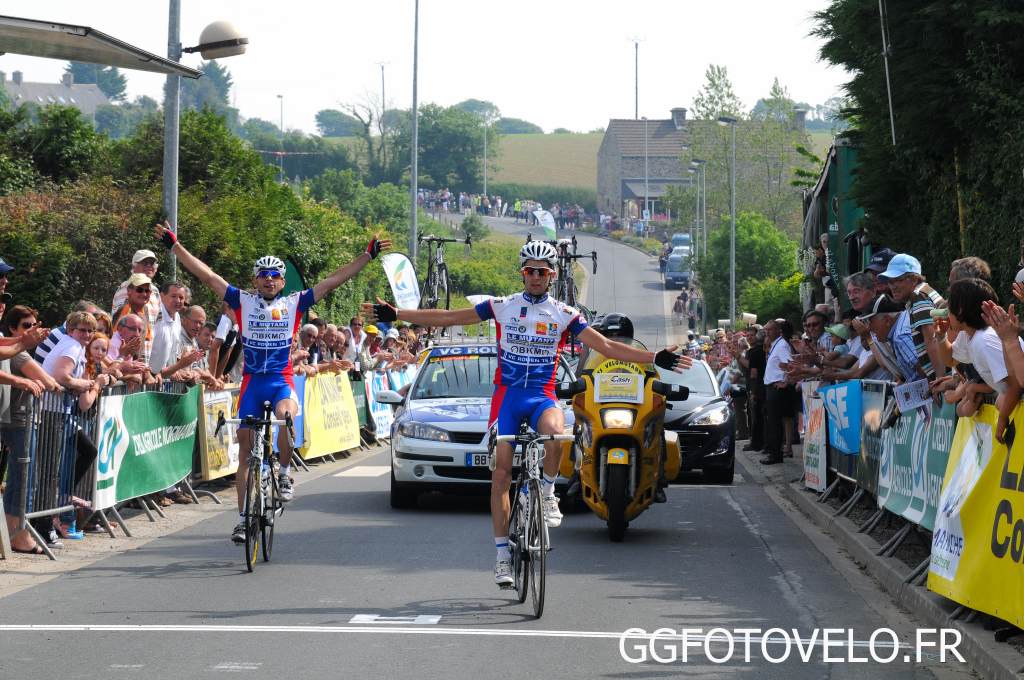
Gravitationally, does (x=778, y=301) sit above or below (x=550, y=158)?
below

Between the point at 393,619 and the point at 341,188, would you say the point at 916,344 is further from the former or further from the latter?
the point at 341,188

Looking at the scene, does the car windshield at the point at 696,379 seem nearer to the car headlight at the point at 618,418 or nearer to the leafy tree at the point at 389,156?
the car headlight at the point at 618,418

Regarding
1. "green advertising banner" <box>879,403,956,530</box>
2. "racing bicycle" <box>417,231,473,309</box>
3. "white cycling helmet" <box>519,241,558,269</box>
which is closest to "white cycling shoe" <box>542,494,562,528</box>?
"white cycling helmet" <box>519,241,558,269</box>

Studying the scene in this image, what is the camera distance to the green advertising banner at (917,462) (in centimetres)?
860

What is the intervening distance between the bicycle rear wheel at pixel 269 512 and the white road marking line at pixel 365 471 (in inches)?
282

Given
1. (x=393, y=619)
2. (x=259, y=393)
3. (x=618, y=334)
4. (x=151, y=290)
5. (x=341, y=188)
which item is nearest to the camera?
(x=393, y=619)

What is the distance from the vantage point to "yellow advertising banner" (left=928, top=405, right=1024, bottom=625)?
663 cm

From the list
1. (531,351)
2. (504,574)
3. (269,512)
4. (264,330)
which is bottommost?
(504,574)

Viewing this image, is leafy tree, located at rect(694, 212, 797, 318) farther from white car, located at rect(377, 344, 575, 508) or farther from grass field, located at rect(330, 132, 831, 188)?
grass field, located at rect(330, 132, 831, 188)

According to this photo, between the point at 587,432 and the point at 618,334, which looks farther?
the point at 618,334

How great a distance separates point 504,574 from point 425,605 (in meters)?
0.52

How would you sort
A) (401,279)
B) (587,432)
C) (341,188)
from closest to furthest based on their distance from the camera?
(587,432) → (401,279) → (341,188)

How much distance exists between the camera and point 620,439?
10984mm

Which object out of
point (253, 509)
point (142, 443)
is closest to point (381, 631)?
point (253, 509)
